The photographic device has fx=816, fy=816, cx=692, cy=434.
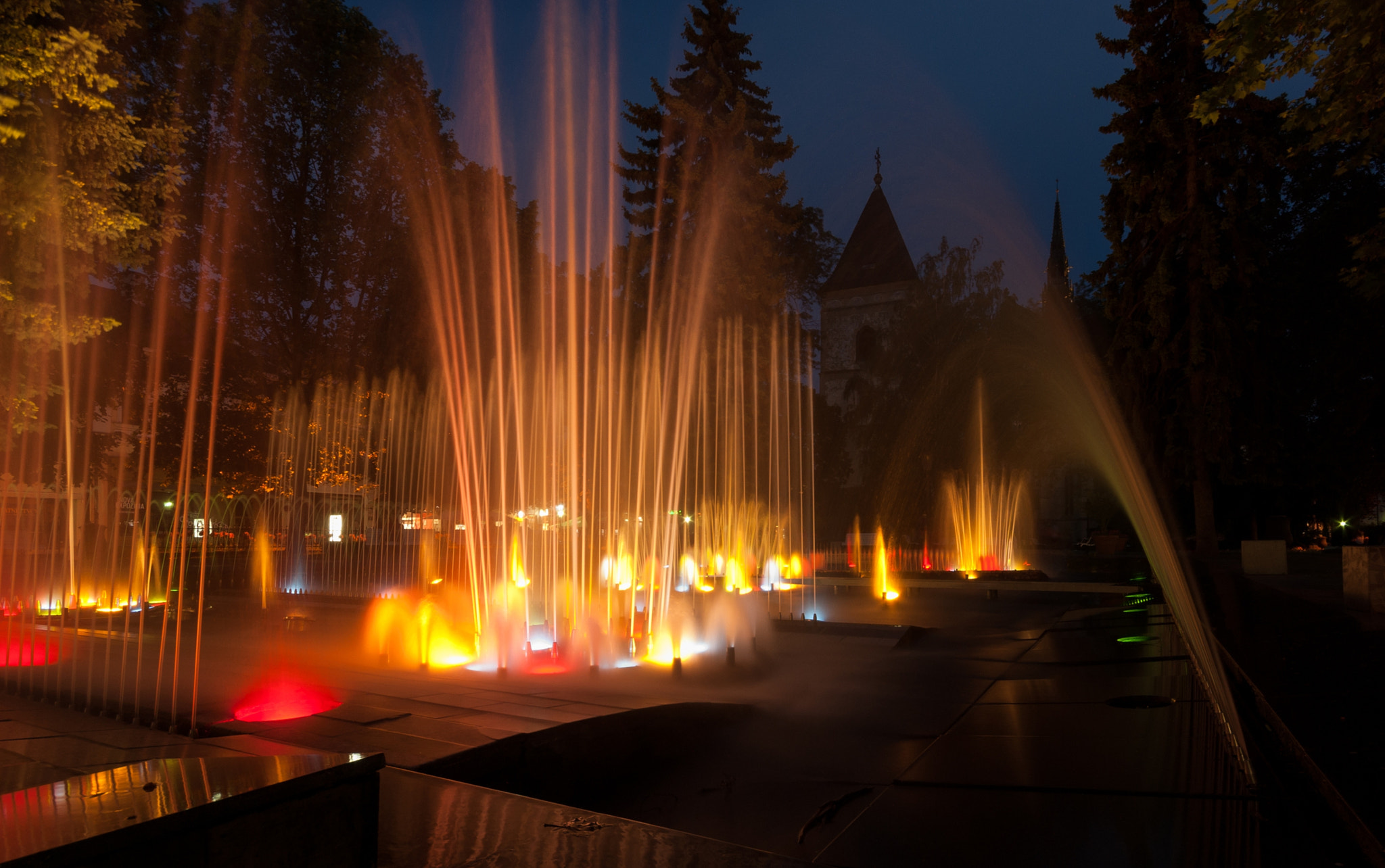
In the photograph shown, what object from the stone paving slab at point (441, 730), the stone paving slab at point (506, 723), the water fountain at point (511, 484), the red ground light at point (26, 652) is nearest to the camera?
the stone paving slab at point (441, 730)

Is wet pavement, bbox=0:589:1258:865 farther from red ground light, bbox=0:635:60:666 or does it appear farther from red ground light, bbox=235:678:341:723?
red ground light, bbox=0:635:60:666

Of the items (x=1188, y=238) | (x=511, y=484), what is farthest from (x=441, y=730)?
(x=1188, y=238)

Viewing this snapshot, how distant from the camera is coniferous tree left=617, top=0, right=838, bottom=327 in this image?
24.5 metres

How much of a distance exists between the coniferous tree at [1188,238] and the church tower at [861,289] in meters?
30.4

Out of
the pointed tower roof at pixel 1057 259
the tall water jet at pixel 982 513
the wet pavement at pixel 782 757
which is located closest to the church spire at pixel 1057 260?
the pointed tower roof at pixel 1057 259

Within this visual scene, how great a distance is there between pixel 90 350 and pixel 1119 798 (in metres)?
18.4

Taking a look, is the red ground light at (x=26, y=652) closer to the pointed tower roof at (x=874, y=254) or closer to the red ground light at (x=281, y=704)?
the red ground light at (x=281, y=704)

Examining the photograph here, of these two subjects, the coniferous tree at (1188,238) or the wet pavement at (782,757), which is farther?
the coniferous tree at (1188,238)

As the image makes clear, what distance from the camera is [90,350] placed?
622 inches

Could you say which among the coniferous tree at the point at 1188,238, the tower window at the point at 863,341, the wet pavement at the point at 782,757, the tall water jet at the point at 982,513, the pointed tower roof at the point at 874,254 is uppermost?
the pointed tower roof at the point at 874,254

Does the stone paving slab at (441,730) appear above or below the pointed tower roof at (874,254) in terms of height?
below

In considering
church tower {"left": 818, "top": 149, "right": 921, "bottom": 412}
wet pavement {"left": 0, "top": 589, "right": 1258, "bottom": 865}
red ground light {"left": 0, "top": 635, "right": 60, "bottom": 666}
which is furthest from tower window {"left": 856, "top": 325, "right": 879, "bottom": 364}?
red ground light {"left": 0, "top": 635, "right": 60, "bottom": 666}

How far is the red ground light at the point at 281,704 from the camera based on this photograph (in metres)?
5.57

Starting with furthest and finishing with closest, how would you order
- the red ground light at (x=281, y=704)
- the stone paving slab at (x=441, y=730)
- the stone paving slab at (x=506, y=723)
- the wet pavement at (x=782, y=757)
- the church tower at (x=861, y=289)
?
the church tower at (x=861, y=289), the red ground light at (x=281, y=704), the stone paving slab at (x=506, y=723), the stone paving slab at (x=441, y=730), the wet pavement at (x=782, y=757)
